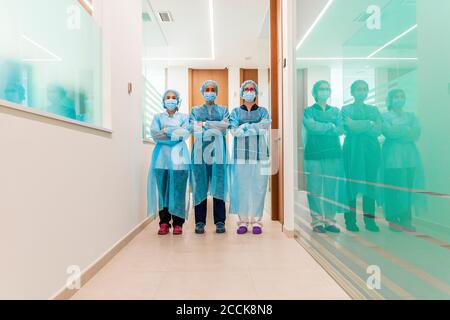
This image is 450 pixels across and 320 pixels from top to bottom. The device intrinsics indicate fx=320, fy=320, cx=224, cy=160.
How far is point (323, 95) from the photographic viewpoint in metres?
2.19

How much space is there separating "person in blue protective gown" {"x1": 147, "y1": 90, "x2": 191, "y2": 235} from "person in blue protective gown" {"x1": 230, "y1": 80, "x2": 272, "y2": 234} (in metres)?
0.48

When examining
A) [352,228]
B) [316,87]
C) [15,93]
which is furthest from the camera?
[316,87]

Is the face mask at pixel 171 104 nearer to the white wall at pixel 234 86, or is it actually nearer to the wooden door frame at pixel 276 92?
the wooden door frame at pixel 276 92

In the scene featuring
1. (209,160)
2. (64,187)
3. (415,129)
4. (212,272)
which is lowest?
(212,272)

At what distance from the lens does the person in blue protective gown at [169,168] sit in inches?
122

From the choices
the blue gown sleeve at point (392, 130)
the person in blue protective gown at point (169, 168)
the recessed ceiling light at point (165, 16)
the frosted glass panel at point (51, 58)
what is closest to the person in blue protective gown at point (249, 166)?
the person in blue protective gown at point (169, 168)

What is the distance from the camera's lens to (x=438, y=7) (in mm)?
997

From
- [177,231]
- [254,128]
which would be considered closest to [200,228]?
[177,231]

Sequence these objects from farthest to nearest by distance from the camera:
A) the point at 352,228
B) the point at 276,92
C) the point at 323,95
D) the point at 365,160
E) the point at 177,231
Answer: the point at 276,92 → the point at 177,231 → the point at 323,95 → the point at 352,228 → the point at 365,160

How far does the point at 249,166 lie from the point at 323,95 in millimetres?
1191

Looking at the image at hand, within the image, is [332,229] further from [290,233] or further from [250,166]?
[250,166]

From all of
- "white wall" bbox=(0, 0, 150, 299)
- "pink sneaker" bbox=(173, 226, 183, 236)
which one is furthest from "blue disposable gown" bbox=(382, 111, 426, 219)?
"pink sneaker" bbox=(173, 226, 183, 236)

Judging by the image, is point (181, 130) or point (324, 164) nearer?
point (324, 164)

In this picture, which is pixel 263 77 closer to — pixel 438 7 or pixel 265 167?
pixel 265 167
